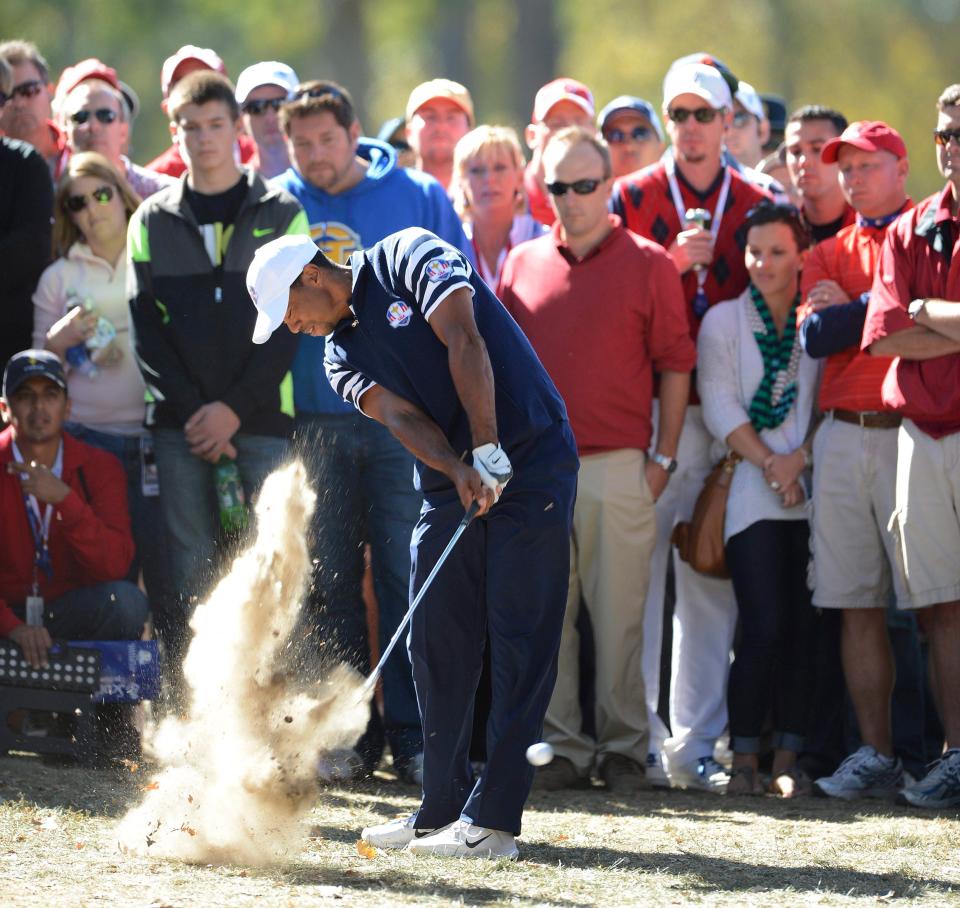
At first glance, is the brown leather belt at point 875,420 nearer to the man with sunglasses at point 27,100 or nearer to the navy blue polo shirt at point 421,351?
the navy blue polo shirt at point 421,351

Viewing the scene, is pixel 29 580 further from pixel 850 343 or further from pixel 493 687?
pixel 850 343

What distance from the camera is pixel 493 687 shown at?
6344 millimetres

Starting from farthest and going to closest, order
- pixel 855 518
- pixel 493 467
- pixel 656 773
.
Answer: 1. pixel 656 773
2. pixel 855 518
3. pixel 493 467

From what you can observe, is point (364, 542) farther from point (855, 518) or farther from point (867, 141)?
point (867, 141)

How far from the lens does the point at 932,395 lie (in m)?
7.74

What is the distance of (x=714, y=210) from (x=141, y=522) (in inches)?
134

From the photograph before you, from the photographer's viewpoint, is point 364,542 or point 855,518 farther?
point 364,542

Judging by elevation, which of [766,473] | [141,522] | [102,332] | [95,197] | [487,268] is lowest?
[141,522]

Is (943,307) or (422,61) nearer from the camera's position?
(943,307)

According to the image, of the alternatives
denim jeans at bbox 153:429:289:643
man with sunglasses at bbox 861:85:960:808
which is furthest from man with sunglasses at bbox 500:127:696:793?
denim jeans at bbox 153:429:289:643

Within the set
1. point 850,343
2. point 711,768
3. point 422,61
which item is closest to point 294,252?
point 850,343

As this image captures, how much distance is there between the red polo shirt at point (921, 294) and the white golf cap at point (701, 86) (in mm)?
1462

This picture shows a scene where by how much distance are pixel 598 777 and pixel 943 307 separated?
2783 millimetres

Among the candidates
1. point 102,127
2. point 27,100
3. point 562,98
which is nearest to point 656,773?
point 562,98
